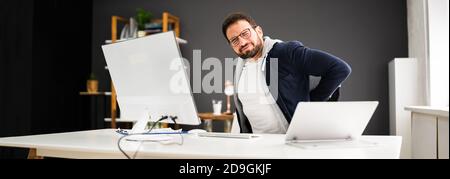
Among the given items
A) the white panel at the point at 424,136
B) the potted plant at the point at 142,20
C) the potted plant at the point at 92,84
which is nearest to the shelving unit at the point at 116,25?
the potted plant at the point at 142,20

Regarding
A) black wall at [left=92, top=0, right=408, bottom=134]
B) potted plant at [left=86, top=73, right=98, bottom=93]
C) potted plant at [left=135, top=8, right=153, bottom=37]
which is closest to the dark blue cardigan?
black wall at [left=92, top=0, right=408, bottom=134]

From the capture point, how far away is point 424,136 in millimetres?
2621

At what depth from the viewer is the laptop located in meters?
1.31

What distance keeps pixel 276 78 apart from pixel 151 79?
0.82 m

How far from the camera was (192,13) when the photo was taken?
4.83 m

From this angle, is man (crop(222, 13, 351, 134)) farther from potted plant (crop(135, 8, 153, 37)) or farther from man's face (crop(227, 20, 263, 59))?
potted plant (crop(135, 8, 153, 37))

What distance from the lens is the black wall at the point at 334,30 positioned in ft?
13.8

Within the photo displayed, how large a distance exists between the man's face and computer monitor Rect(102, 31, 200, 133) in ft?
2.41

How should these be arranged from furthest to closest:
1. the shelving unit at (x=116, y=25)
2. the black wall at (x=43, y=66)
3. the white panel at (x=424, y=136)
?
the shelving unit at (x=116, y=25), the black wall at (x=43, y=66), the white panel at (x=424, y=136)

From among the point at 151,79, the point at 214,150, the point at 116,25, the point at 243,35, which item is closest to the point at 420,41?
Result: the point at 243,35

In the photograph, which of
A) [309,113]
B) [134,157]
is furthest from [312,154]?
[134,157]

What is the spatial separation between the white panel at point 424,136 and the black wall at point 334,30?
1.39 m

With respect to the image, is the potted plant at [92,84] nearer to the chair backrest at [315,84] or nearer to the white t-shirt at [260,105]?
the white t-shirt at [260,105]

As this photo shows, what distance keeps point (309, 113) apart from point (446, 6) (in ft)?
8.92
